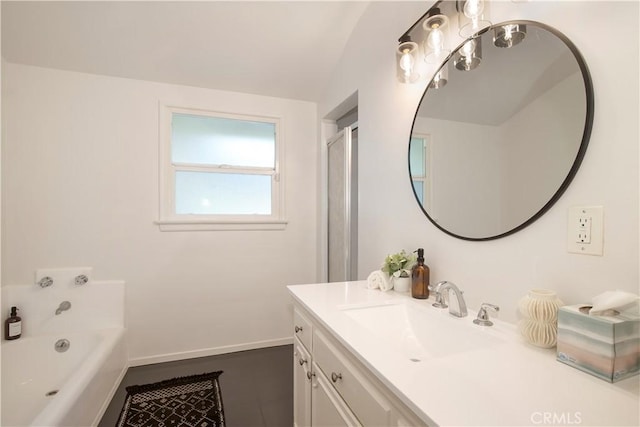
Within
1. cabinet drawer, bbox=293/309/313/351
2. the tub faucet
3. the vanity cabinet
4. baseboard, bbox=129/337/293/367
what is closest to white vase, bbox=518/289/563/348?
the vanity cabinet

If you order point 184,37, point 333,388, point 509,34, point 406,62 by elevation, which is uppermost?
point 184,37

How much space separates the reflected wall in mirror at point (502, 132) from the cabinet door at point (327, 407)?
0.78 m

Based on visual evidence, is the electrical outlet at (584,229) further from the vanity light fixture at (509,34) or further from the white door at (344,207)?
the white door at (344,207)

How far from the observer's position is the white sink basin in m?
0.99

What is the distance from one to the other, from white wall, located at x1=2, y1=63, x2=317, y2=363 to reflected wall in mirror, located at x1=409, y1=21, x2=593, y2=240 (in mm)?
1673

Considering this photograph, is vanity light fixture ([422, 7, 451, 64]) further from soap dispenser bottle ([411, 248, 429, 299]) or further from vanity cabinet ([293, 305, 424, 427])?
vanity cabinet ([293, 305, 424, 427])

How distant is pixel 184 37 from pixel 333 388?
2390 mm

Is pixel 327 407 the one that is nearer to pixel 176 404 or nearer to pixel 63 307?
pixel 176 404

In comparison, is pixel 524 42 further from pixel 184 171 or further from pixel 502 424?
pixel 184 171

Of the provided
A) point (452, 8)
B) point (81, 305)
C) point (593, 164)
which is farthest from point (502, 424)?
point (81, 305)

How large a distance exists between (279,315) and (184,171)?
1582 mm

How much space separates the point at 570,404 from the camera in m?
0.59

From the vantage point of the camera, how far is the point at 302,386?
1389 mm

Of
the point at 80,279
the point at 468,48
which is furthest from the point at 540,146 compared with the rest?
the point at 80,279
